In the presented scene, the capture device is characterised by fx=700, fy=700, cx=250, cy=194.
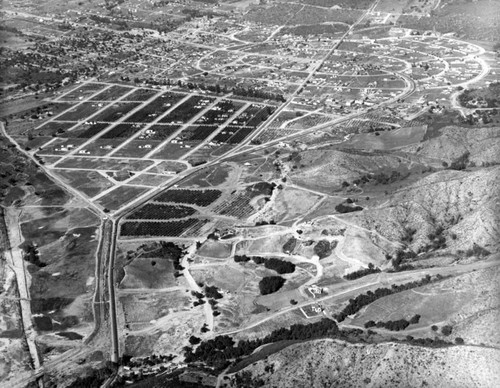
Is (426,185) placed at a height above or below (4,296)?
above

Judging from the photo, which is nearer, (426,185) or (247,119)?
(426,185)

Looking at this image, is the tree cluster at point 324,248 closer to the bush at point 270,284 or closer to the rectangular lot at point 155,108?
the bush at point 270,284

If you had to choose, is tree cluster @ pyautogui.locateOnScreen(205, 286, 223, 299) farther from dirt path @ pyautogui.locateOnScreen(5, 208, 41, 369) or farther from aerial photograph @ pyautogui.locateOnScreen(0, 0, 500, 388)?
dirt path @ pyautogui.locateOnScreen(5, 208, 41, 369)

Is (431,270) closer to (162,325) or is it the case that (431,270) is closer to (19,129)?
(162,325)

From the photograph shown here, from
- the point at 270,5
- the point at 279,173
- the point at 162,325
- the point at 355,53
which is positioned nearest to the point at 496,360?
the point at 162,325

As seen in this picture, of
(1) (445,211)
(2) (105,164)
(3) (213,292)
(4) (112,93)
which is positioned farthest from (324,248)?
(4) (112,93)
